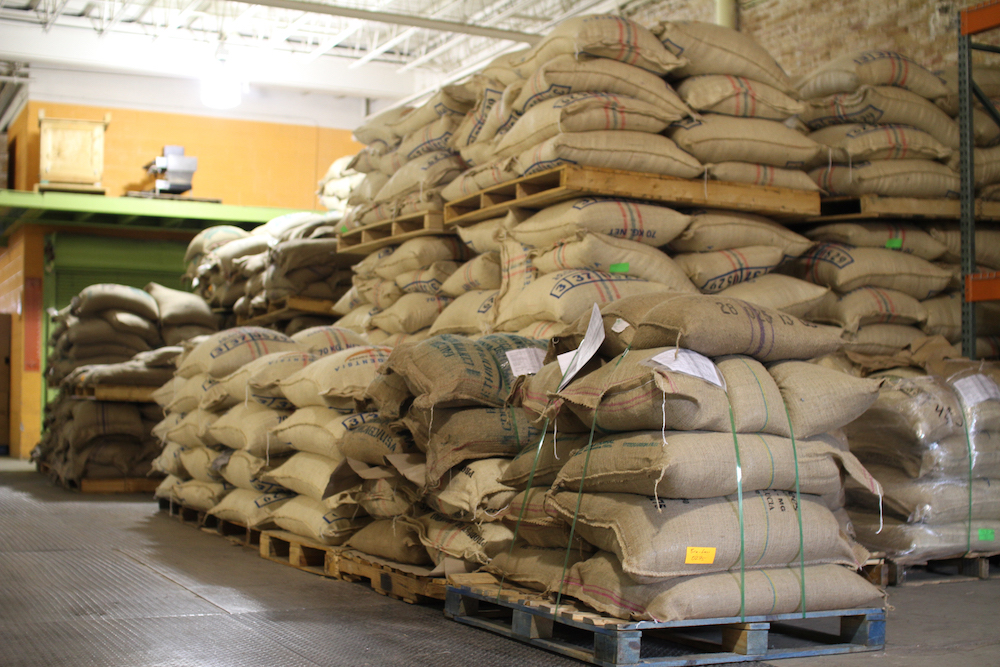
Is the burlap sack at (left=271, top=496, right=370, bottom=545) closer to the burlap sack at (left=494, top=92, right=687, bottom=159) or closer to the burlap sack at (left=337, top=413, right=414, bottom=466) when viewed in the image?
the burlap sack at (left=337, top=413, right=414, bottom=466)

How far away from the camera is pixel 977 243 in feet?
21.8

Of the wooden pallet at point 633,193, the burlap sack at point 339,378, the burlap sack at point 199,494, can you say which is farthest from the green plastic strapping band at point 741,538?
the burlap sack at point 199,494

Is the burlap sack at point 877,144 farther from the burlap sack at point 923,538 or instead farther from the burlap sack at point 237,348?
the burlap sack at point 237,348

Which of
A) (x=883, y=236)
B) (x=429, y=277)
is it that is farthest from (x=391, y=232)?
(x=883, y=236)

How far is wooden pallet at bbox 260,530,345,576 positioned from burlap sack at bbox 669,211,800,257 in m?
2.65

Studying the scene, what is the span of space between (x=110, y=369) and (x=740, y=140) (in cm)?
667

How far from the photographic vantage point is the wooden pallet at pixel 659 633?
3.15m

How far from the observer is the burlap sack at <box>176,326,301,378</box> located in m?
6.80

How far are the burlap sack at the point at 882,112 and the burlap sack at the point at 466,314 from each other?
2367mm

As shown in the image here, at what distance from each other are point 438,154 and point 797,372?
4.00 meters

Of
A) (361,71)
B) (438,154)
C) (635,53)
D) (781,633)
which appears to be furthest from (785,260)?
(361,71)

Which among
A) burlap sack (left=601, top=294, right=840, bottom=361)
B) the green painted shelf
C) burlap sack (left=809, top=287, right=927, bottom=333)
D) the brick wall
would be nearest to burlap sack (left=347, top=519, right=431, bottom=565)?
burlap sack (left=601, top=294, right=840, bottom=361)

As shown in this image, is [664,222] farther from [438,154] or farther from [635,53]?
[438,154]

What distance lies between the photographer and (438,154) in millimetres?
7059
